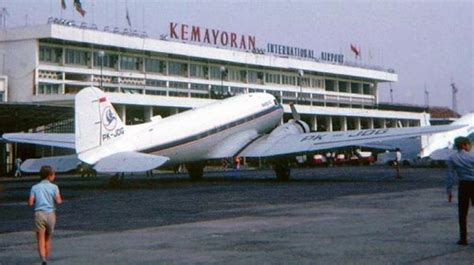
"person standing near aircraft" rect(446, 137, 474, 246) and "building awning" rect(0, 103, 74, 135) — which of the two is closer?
Result: "person standing near aircraft" rect(446, 137, 474, 246)

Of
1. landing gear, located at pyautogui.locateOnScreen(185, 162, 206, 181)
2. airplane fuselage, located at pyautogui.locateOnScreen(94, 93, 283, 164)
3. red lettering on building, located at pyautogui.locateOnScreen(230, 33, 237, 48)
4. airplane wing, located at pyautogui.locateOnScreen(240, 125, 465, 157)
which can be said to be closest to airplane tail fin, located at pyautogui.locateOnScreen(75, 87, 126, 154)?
airplane fuselage, located at pyautogui.locateOnScreen(94, 93, 283, 164)

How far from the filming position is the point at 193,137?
4009cm

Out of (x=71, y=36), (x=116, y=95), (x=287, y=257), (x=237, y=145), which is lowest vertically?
(x=287, y=257)

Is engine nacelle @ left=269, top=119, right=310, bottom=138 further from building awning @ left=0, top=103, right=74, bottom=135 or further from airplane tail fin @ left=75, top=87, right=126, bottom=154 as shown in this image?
building awning @ left=0, top=103, right=74, bottom=135

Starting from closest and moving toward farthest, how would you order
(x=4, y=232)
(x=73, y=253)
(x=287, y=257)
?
(x=287, y=257) < (x=73, y=253) < (x=4, y=232)

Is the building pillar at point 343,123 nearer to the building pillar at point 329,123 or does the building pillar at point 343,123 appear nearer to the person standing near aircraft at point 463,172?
the building pillar at point 329,123

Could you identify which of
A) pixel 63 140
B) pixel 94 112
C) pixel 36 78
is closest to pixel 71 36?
pixel 36 78

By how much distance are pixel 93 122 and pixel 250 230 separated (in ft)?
63.4

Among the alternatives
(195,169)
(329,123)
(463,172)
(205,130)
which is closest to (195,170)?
(195,169)

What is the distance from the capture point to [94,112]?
116 feet

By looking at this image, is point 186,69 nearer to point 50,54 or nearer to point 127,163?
point 50,54

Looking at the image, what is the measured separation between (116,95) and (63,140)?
102ft

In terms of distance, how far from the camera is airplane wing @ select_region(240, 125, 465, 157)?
128 ft

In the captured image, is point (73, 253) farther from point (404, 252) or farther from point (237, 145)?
point (237, 145)
